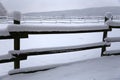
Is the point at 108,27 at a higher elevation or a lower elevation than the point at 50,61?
higher

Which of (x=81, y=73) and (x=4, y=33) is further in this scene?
(x=81, y=73)

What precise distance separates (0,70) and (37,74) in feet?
5.65

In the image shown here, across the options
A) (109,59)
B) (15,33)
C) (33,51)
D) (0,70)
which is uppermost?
(15,33)

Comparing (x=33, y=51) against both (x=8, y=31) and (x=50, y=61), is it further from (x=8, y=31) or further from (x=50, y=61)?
(x=50, y=61)

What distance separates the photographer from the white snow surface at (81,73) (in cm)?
453

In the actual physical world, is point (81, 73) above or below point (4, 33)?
below

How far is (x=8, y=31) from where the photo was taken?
467 centimetres

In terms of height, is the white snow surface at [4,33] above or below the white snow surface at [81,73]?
above

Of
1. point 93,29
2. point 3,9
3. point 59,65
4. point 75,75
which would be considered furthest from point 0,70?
point 3,9

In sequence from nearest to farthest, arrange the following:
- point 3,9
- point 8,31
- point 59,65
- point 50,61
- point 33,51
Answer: point 8,31 → point 33,51 → point 59,65 → point 50,61 → point 3,9

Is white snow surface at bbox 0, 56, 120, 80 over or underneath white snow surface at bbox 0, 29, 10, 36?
underneath

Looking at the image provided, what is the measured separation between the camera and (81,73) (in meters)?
4.79

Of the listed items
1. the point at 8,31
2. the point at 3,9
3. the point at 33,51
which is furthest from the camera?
the point at 3,9

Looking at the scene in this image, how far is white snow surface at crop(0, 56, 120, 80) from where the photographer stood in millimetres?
4527
